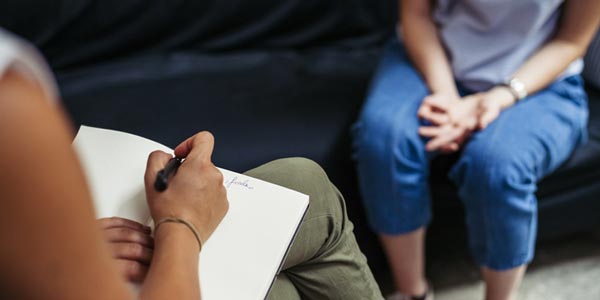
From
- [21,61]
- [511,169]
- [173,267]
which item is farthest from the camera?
[511,169]

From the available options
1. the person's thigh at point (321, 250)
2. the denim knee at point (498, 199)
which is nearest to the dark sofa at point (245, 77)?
the denim knee at point (498, 199)

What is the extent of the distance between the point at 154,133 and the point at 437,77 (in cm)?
54

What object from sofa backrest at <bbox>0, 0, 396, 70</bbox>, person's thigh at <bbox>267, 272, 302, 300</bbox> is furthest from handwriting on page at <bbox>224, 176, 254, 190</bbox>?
sofa backrest at <bbox>0, 0, 396, 70</bbox>

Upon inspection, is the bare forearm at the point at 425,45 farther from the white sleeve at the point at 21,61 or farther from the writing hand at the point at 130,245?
the white sleeve at the point at 21,61

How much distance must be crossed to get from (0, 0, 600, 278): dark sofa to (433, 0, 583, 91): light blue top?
0.18 metres

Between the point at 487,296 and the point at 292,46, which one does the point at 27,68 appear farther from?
the point at 292,46

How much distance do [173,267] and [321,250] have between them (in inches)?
10.2

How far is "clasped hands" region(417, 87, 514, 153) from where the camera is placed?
1.09 metres

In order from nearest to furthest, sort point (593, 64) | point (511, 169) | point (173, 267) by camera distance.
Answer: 1. point (173, 267)
2. point (511, 169)
3. point (593, 64)

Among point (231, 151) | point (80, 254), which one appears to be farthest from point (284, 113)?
point (80, 254)

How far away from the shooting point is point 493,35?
1158 mm

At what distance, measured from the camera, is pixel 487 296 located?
1.17 m

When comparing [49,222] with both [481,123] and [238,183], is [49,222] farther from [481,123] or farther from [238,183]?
[481,123]

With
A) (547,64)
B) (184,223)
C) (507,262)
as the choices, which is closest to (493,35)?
(547,64)
